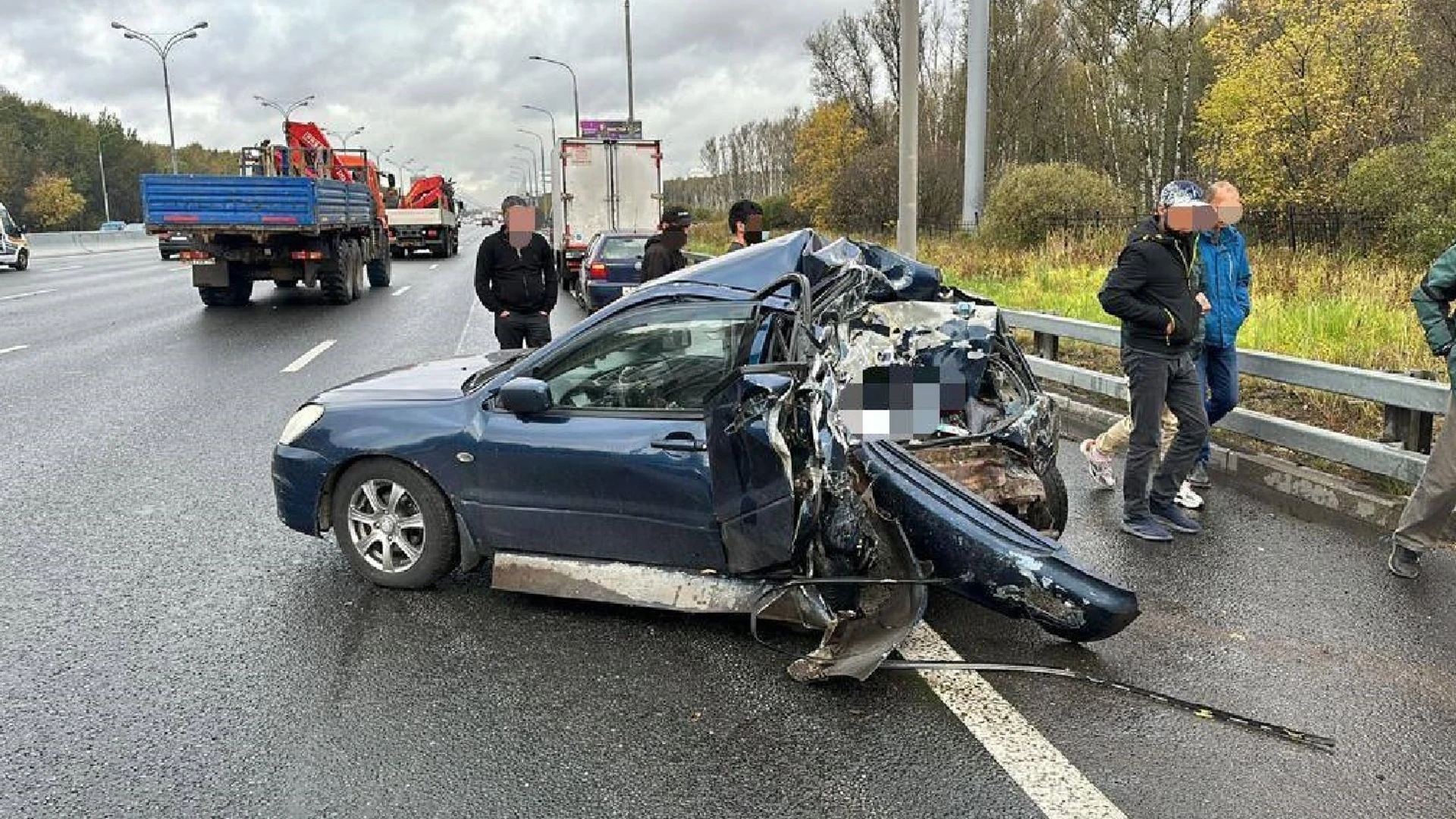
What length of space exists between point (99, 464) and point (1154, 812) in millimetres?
6649

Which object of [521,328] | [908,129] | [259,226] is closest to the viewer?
[521,328]

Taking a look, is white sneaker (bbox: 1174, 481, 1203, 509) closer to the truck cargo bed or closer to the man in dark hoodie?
the man in dark hoodie

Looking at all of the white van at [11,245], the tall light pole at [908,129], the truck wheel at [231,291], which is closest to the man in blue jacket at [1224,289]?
the tall light pole at [908,129]

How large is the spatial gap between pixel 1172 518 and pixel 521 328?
4702 millimetres

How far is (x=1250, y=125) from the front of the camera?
65.7 ft

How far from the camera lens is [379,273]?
23578 millimetres

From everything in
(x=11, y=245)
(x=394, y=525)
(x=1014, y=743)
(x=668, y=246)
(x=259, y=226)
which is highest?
(x=11, y=245)

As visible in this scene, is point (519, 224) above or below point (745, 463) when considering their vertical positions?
above

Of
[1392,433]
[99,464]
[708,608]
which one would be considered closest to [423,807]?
[708,608]

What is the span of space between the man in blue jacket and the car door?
9.69 feet

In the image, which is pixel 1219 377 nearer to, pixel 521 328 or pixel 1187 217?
pixel 1187 217

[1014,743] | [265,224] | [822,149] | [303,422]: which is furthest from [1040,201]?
[822,149]

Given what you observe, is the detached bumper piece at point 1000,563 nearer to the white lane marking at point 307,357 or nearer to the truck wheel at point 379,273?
the white lane marking at point 307,357

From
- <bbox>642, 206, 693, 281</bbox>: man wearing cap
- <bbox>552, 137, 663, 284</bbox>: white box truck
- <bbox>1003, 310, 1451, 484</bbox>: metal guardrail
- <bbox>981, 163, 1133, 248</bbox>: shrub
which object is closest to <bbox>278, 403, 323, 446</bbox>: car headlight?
<bbox>642, 206, 693, 281</bbox>: man wearing cap
